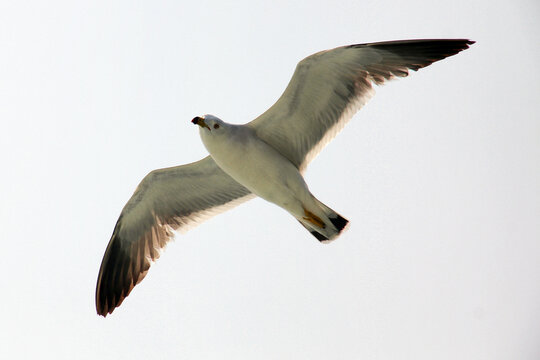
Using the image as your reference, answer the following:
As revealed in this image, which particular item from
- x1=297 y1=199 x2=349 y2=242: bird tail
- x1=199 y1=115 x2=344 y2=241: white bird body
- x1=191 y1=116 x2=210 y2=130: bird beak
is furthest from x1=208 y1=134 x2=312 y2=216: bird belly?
x1=191 y1=116 x2=210 y2=130: bird beak

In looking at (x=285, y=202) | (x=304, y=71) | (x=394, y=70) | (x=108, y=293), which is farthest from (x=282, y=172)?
(x=108, y=293)

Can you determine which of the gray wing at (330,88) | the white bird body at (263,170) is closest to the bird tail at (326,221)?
the white bird body at (263,170)

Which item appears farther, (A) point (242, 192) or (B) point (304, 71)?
(A) point (242, 192)

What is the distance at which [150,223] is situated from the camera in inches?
375

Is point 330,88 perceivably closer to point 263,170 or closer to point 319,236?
point 263,170

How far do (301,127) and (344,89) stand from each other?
70cm

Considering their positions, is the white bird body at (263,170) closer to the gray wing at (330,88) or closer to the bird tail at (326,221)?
the bird tail at (326,221)

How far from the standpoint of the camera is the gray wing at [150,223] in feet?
30.6

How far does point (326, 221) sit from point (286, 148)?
3.44 ft

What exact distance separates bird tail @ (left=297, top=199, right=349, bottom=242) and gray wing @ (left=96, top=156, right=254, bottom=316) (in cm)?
137

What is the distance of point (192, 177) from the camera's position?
9.16 meters

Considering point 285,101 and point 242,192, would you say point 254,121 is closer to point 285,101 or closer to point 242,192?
point 285,101

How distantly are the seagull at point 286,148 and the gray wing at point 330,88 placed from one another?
1 cm

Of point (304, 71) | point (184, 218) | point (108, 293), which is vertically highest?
point (304, 71)
